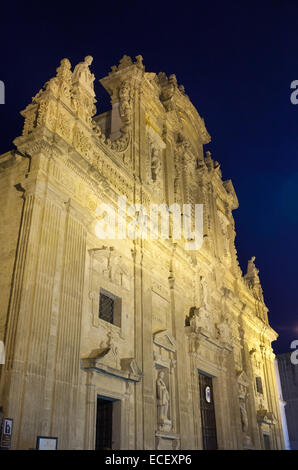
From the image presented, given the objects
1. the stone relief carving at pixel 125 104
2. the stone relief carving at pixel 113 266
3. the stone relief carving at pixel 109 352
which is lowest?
the stone relief carving at pixel 109 352

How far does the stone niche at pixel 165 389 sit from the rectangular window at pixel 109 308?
85.6 inches

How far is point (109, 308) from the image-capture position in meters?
14.3

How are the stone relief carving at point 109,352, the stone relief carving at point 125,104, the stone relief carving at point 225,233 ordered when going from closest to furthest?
the stone relief carving at point 109,352 → the stone relief carving at point 125,104 → the stone relief carving at point 225,233

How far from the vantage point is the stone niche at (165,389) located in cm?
1487

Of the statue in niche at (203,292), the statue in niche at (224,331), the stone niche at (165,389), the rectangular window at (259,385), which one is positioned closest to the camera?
the stone niche at (165,389)

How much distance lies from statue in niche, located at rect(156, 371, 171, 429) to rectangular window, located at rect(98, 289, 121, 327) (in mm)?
3093

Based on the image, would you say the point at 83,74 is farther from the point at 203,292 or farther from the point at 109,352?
the point at 203,292

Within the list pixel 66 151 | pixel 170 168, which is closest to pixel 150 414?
pixel 66 151

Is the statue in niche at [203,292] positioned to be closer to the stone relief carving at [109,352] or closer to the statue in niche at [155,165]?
the statue in niche at [155,165]

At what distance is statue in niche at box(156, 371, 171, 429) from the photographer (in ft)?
49.2

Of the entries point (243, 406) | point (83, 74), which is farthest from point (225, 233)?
point (83, 74)

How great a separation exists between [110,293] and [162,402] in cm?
434

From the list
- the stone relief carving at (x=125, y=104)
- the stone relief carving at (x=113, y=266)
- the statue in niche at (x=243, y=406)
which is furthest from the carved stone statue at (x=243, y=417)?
the stone relief carving at (x=125, y=104)

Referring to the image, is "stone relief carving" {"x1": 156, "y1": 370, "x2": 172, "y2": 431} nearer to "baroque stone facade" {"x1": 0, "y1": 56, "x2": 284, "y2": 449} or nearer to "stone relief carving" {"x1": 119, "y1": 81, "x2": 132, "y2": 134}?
"baroque stone facade" {"x1": 0, "y1": 56, "x2": 284, "y2": 449}
